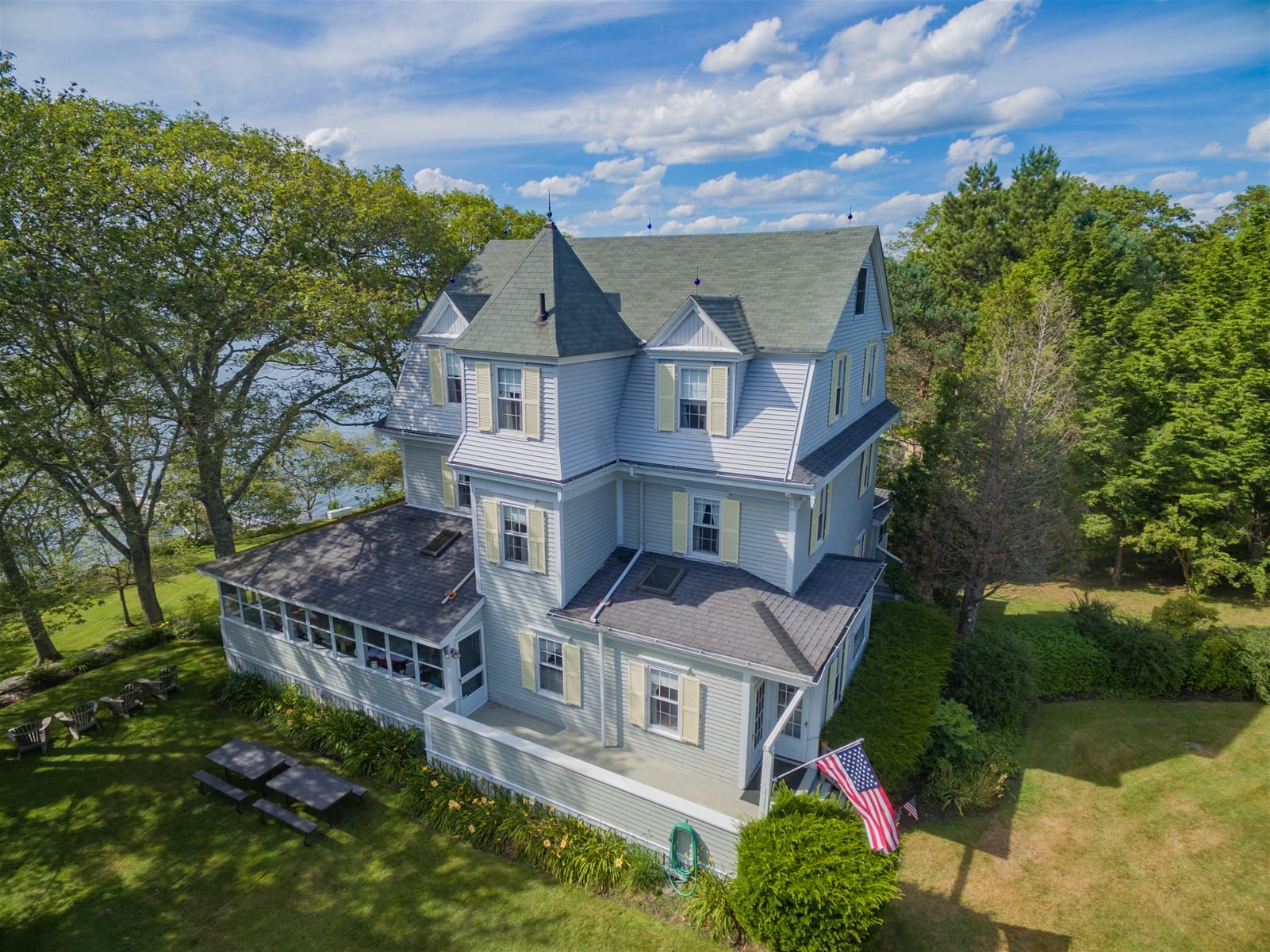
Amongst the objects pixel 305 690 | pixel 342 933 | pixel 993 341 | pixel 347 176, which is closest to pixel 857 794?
pixel 342 933

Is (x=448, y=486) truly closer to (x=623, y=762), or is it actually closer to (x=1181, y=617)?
(x=623, y=762)

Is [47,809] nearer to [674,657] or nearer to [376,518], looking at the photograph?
[376,518]

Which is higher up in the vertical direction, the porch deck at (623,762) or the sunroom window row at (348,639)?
the sunroom window row at (348,639)

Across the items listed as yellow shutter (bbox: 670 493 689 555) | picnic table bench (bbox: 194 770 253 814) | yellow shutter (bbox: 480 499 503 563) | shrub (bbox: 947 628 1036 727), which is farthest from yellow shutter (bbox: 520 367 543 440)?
shrub (bbox: 947 628 1036 727)

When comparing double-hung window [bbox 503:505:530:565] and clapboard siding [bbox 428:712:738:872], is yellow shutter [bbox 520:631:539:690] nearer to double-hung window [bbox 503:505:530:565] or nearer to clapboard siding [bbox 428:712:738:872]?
double-hung window [bbox 503:505:530:565]

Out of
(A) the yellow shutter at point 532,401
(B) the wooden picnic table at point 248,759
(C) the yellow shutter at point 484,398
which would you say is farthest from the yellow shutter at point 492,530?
(B) the wooden picnic table at point 248,759

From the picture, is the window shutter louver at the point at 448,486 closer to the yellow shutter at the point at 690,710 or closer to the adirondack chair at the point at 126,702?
the yellow shutter at the point at 690,710
